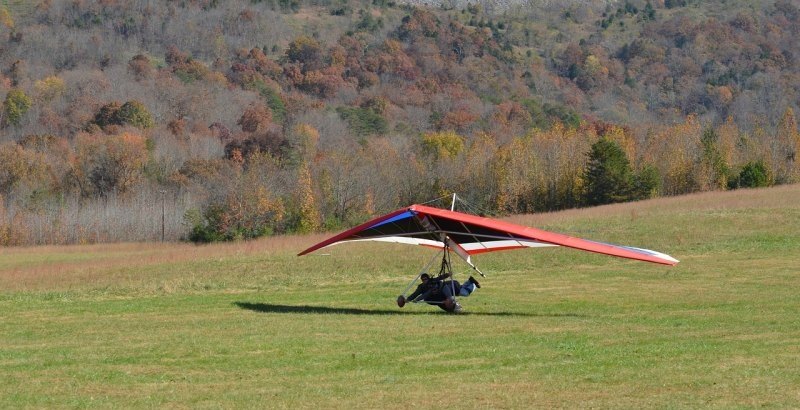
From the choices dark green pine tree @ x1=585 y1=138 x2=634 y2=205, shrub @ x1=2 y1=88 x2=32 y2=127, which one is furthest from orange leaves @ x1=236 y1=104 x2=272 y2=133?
dark green pine tree @ x1=585 y1=138 x2=634 y2=205

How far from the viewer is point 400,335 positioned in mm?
18969

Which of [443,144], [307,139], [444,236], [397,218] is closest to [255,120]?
[307,139]

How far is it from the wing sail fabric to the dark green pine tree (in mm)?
53650

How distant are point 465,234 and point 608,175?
5567cm

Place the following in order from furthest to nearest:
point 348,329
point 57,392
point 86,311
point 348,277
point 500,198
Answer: point 500,198 → point 348,277 → point 86,311 → point 348,329 → point 57,392

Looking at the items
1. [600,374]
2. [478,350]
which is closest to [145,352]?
[478,350]

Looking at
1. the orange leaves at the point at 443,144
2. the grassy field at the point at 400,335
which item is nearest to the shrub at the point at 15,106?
the orange leaves at the point at 443,144

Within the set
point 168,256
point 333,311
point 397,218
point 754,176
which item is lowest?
point 333,311

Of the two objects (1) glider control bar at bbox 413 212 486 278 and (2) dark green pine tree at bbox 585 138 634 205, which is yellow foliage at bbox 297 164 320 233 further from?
(1) glider control bar at bbox 413 212 486 278

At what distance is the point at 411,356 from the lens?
54.8 feet

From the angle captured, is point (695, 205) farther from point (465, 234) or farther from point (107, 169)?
point (107, 169)

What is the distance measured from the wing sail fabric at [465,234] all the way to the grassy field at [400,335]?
1239mm

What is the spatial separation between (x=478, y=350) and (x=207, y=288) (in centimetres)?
1538

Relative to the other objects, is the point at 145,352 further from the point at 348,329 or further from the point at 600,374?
the point at 600,374
